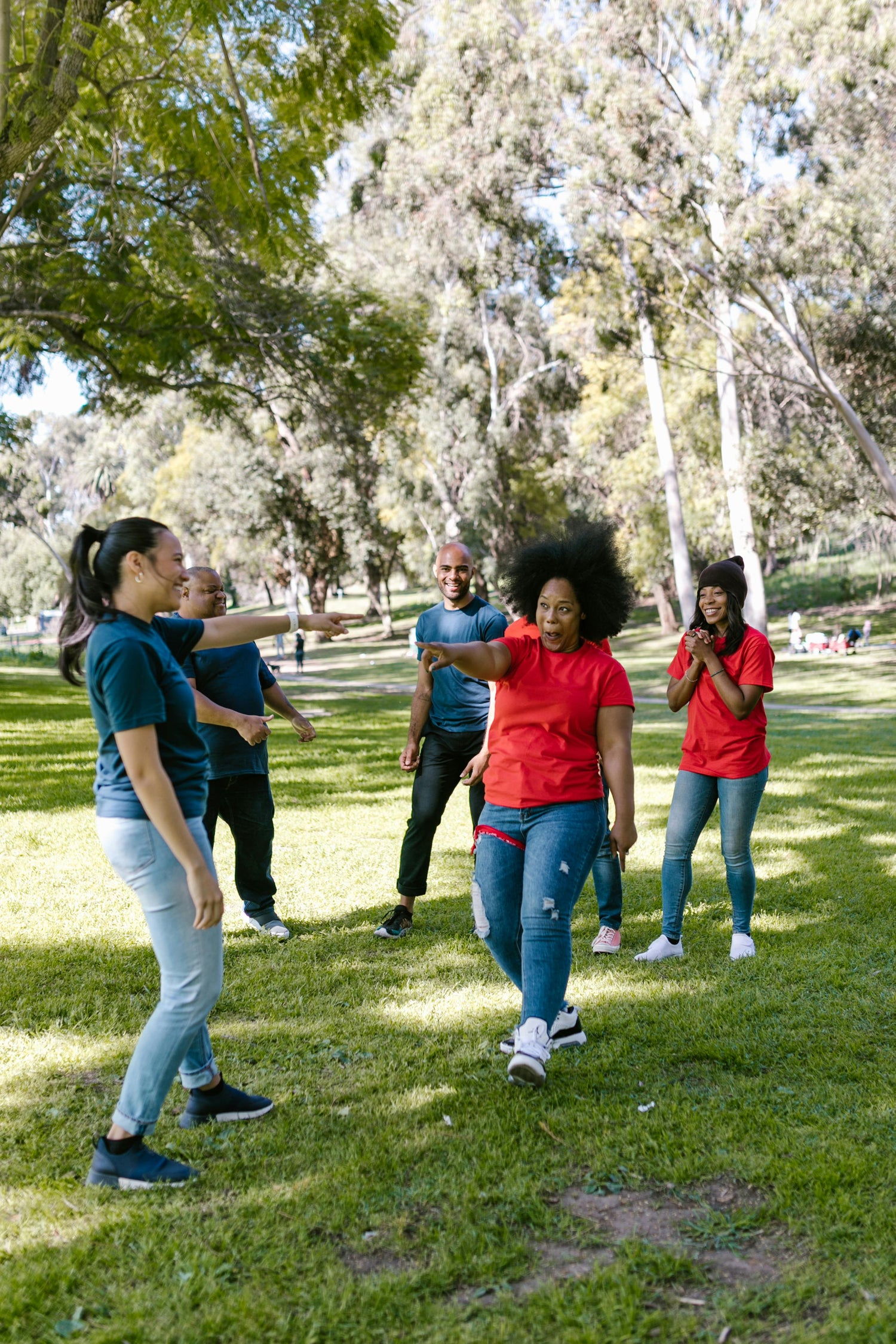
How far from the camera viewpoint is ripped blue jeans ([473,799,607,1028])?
3947 millimetres

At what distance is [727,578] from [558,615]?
1.68 meters

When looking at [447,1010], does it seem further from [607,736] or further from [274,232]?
[274,232]

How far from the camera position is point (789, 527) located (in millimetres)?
24844

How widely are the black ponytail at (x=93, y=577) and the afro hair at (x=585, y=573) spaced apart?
1493 mm

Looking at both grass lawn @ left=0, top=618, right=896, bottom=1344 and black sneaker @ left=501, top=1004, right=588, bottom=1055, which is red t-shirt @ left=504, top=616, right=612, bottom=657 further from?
grass lawn @ left=0, top=618, right=896, bottom=1344

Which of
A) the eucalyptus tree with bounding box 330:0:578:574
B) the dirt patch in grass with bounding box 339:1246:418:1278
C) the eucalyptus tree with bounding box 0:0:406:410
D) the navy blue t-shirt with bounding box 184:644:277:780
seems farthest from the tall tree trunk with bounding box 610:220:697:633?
the dirt patch in grass with bounding box 339:1246:418:1278

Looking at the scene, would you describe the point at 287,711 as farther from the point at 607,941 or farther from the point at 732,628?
the point at 732,628

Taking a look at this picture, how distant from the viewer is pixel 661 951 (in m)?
5.59

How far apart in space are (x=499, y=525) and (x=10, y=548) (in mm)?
45589

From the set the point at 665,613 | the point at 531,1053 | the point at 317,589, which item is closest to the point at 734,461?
the point at 665,613

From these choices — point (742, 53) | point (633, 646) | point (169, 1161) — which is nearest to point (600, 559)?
point (169, 1161)

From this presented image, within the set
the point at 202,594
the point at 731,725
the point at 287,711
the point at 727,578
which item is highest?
the point at 202,594

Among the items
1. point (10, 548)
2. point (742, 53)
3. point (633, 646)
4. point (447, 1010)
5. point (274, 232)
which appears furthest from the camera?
point (10, 548)

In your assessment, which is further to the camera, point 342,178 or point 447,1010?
point 342,178
